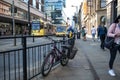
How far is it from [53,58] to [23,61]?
6.23 feet

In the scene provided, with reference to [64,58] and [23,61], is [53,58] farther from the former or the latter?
[23,61]

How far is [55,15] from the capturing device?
468ft

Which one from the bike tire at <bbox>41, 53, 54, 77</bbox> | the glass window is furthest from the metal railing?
the glass window

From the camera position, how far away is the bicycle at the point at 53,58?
804cm

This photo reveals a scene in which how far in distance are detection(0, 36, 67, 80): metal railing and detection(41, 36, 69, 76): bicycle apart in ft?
0.54

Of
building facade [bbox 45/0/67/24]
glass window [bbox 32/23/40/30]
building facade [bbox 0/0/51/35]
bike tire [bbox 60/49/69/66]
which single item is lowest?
bike tire [bbox 60/49/69/66]

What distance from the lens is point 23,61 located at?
692 cm

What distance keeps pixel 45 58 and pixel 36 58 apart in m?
0.38

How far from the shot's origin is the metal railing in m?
6.16

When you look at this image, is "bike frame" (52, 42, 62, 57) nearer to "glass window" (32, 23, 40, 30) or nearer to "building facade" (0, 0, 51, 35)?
"building facade" (0, 0, 51, 35)

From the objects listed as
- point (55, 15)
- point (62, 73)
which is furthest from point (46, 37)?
point (55, 15)

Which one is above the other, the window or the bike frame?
the window

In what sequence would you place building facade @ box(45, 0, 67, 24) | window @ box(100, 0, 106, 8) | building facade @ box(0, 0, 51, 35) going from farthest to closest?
building facade @ box(45, 0, 67, 24)
building facade @ box(0, 0, 51, 35)
window @ box(100, 0, 106, 8)

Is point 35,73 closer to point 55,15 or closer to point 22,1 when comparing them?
point 22,1
